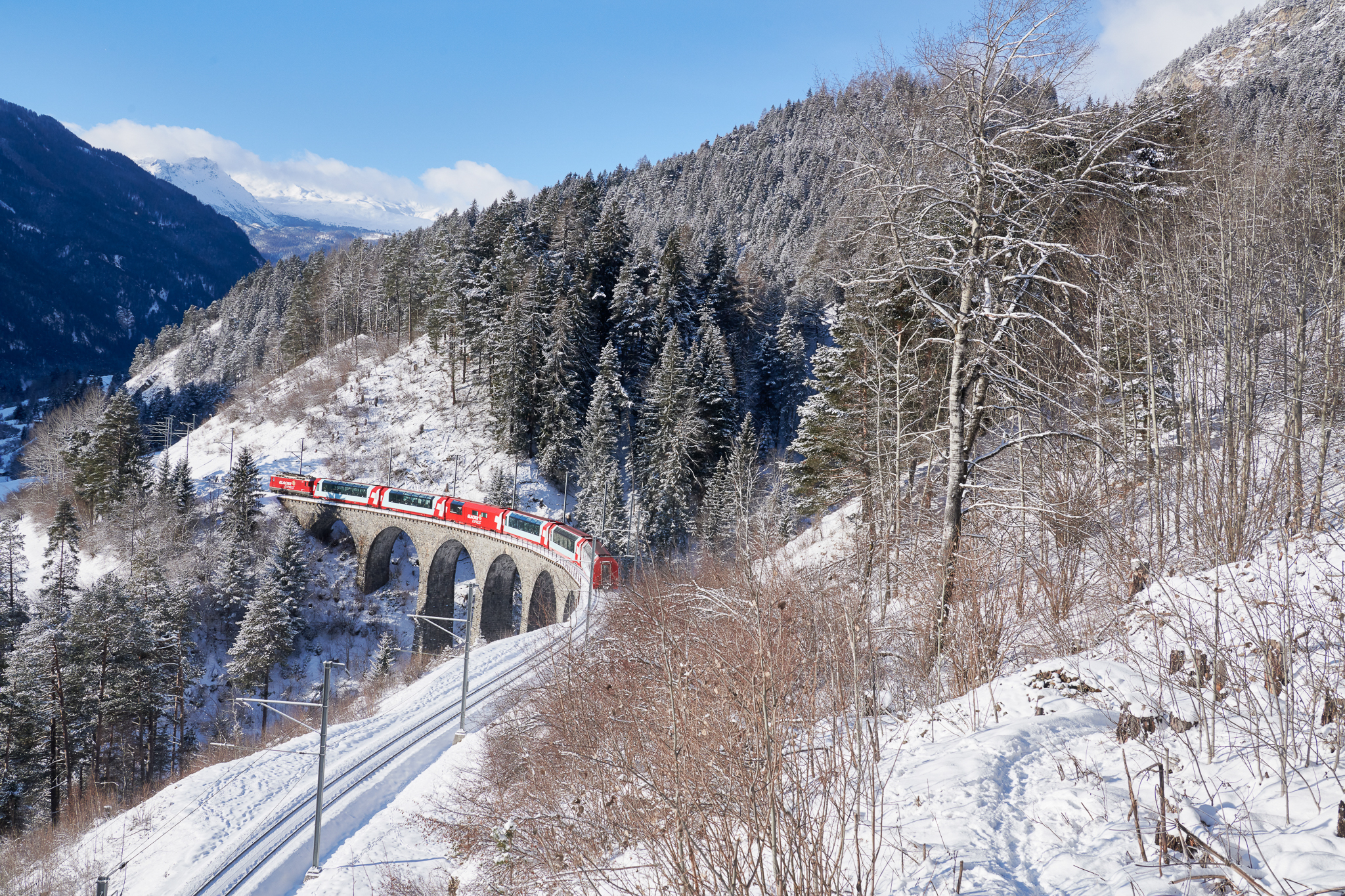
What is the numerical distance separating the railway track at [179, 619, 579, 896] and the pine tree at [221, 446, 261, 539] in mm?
27382

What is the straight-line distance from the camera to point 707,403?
123 feet

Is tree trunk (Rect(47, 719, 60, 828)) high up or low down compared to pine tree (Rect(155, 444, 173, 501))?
down

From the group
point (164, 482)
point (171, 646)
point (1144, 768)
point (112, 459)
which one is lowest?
point (171, 646)

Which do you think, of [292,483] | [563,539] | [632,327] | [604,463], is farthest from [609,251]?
[563,539]

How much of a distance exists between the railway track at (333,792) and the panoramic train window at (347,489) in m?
22.0

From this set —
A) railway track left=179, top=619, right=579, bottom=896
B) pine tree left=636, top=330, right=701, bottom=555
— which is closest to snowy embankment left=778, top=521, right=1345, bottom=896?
railway track left=179, top=619, right=579, bottom=896

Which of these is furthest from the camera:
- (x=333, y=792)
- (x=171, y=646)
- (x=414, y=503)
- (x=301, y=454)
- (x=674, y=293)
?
(x=301, y=454)

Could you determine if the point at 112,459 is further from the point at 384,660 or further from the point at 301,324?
the point at 384,660

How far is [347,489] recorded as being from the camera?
39.6 m

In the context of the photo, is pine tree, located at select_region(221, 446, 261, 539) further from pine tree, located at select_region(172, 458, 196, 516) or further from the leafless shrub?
the leafless shrub

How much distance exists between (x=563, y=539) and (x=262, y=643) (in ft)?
53.9

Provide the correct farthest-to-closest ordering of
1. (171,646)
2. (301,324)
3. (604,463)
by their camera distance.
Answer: (301,324), (604,463), (171,646)

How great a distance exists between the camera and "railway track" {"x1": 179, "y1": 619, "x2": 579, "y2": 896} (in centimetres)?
1309

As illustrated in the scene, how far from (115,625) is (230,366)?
66.2 meters
